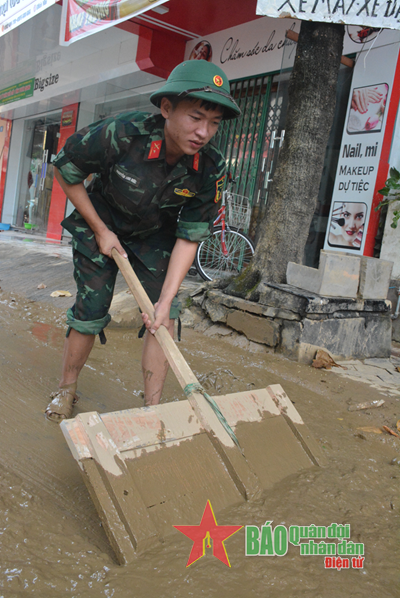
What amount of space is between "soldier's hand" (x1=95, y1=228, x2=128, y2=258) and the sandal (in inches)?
25.7

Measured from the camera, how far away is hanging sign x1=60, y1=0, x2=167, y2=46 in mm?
4191

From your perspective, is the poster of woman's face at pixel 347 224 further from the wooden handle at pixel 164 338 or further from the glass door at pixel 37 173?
the glass door at pixel 37 173

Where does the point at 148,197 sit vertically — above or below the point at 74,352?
above

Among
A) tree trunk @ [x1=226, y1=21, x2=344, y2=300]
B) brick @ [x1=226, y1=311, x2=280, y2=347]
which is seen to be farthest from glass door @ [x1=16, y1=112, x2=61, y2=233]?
brick @ [x1=226, y1=311, x2=280, y2=347]

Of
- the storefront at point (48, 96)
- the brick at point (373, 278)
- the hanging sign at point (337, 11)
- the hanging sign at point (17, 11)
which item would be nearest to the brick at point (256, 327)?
the brick at point (373, 278)

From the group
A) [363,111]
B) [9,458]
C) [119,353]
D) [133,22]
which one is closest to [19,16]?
[133,22]

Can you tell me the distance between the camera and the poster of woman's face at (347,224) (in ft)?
16.3

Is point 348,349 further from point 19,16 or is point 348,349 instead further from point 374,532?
point 19,16

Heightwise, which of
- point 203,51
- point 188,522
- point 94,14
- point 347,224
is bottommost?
point 188,522

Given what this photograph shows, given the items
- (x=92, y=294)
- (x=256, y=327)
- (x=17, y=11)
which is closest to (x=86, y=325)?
(x=92, y=294)

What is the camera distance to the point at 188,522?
136cm

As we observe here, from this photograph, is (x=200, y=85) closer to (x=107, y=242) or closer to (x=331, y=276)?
(x=107, y=242)

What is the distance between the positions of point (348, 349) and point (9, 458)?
2671 millimetres

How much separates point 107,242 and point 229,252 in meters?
3.78
